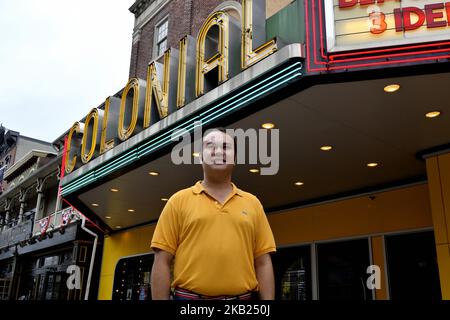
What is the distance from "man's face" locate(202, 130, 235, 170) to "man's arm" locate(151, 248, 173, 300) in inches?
22.4

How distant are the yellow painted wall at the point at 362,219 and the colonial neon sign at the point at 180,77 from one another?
4.73m

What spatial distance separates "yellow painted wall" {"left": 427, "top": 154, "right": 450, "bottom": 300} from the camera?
24.5 ft

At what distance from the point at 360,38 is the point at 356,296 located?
628cm

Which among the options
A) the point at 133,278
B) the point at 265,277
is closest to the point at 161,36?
the point at 133,278

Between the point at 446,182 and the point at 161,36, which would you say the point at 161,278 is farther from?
the point at 161,36

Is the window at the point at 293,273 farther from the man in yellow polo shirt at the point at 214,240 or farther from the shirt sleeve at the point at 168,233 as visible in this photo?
the shirt sleeve at the point at 168,233

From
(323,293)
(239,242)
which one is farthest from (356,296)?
(239,242)

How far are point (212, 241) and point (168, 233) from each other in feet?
0.88

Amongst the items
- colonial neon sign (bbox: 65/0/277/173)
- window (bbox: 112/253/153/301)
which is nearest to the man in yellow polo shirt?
colonial neon sign (bbox: 65/0/277/173)

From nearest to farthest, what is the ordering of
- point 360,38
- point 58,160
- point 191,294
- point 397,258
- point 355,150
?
1. point 191,294
2. point 360,38
3. point 355,150
4. point 397,258
5. point 58,160

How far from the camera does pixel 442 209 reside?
7.71 metres
